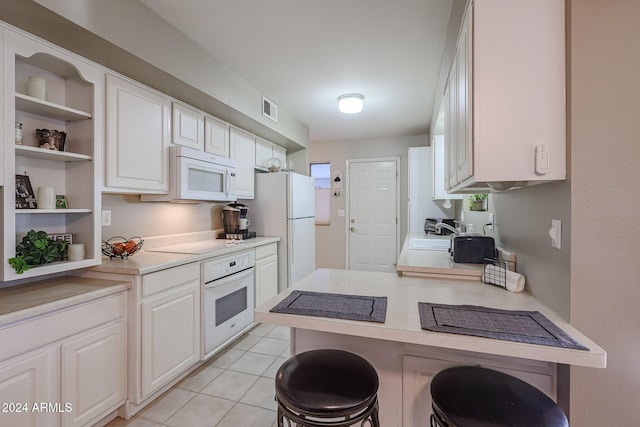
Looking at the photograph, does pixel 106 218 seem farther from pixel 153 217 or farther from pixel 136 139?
pixel 136 139

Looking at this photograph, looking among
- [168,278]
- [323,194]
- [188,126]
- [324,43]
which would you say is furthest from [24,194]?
[323,194]

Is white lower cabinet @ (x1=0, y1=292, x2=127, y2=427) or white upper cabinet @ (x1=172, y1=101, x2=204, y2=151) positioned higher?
white upper cabinet @ (x1=172, y1=101, x2=204, y2=151)

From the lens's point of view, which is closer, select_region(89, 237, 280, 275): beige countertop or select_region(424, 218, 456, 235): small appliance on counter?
select_region(89, 237, 280, 275): beige countertop

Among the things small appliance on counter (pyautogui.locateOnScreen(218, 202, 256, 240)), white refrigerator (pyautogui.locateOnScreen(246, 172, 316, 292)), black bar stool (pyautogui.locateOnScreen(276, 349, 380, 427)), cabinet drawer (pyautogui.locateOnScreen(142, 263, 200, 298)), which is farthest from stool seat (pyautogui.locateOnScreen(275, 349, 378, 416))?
white refrigerator (pyautogui.locateOnScreen(246, 172, 316, 292))

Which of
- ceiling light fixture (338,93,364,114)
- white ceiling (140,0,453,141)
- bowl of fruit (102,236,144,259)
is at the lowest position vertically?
bowl of fruit (102,236,144,259)

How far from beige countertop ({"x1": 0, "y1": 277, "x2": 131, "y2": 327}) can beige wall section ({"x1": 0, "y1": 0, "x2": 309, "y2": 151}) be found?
1316 mm

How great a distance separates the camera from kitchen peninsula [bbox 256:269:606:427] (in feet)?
2.93

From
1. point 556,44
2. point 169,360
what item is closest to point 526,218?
point 556,44

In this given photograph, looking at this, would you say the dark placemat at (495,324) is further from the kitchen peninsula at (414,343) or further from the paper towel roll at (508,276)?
the paper towel roll at (508,276)

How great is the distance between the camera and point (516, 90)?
106 centimetres

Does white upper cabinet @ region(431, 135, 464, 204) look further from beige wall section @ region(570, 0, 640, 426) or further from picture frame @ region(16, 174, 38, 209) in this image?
picture frame @ region(16, 174, 38, 209)

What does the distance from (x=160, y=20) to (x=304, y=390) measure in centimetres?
226

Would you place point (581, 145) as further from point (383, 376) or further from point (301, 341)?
point (301, 341)

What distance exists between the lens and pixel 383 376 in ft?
4.20
